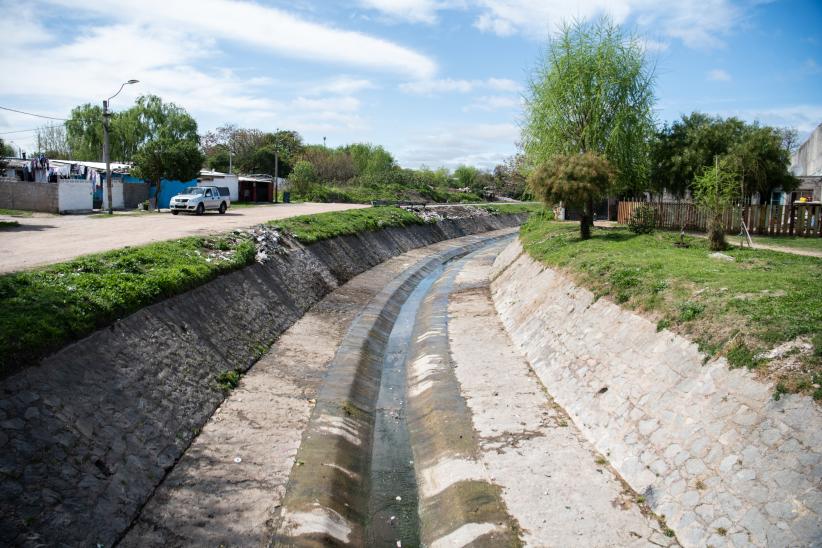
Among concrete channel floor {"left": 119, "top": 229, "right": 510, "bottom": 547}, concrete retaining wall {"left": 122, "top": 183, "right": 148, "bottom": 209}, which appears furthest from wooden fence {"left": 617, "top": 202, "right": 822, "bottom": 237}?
concrete retaining wall {"left": 122, "top": 183, "right": 148, "bottom": 209}

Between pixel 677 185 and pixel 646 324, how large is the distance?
25200 millimetres

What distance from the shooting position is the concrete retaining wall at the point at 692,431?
24.8 ft

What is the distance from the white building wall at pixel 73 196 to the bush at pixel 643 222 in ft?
113

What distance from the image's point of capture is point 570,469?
10766mm

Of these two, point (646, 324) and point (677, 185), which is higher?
point (677, 185)

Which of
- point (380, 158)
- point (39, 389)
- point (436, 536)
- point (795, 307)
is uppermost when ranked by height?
point (380, 158)

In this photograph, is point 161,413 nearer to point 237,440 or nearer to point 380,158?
point 237,440

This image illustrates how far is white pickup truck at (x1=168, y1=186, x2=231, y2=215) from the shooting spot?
38719 mm

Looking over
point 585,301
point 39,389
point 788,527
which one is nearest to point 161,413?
point 39,389

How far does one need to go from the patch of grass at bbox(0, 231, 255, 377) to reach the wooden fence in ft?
71.5

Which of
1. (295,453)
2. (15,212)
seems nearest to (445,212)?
(15,212)

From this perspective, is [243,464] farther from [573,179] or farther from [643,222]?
[643,222]

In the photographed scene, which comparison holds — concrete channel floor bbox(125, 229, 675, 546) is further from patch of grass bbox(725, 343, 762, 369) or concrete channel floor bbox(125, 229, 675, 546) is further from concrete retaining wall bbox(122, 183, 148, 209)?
concrete retaining wall bbox(122, 183, 148, 209)

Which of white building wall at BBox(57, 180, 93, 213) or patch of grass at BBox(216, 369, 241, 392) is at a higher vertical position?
white building wall at BBox(57, 180, 93, 213)
